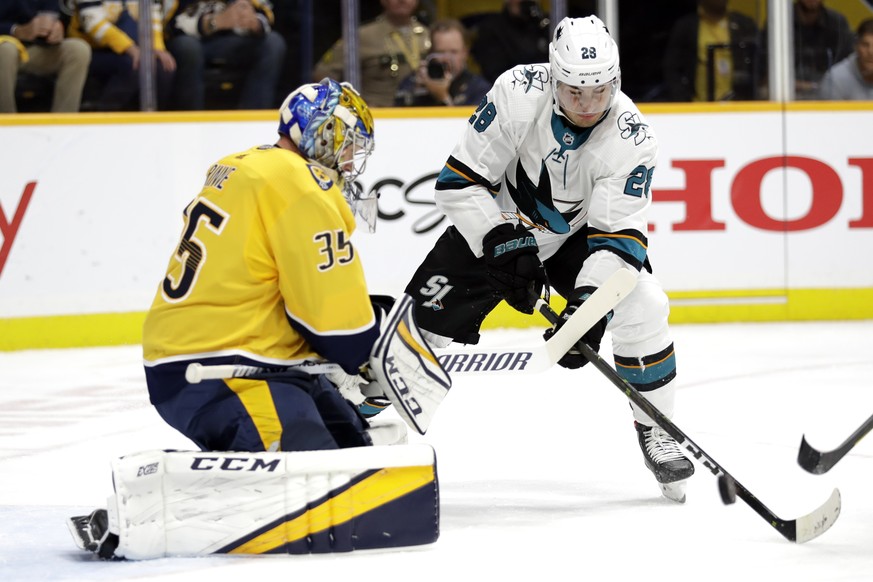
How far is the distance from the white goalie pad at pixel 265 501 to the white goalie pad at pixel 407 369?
0.40 ft

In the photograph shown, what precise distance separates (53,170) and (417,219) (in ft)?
4.90

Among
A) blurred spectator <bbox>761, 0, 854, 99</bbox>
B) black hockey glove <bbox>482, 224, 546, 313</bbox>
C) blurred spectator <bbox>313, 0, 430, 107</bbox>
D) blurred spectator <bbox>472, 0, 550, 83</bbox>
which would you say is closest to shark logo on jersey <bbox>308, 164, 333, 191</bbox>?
black hockey glove <bbox>482, 224, 546, 313</bbox>

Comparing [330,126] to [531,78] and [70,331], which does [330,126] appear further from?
[70,331]

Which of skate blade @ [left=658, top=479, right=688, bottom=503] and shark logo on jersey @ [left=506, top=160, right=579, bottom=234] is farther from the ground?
shark logo on jersey @ [left=506, top=160, right=579, bottom=234]

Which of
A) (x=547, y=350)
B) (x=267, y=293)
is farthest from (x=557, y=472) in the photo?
(x=267, y=293)

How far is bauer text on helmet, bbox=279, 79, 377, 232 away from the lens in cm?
257

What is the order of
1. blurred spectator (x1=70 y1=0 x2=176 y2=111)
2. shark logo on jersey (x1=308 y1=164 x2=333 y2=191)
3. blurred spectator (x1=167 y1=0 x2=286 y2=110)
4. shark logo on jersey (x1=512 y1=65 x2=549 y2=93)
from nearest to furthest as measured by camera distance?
shark logo on jersey (x1=308 y1=164 x2=333 y2=191)
shark logo on jersey (x1=512 y1=65 x2=549 y2=93)
blurred spectator (x1=70 y1=0 x2=176 y2=111)
blurred spectator (x1=167 y1=0 x2=286 y2=110)

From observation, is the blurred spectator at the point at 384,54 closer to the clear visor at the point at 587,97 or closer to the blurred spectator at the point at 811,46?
the blurred spectator at the point at 811,46

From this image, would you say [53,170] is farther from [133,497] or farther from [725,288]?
[133,497]

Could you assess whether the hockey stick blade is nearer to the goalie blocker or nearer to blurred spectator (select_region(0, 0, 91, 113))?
the goalie blocker

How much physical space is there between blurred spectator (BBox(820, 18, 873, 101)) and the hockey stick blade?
149 inches

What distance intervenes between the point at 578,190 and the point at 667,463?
2.21ft

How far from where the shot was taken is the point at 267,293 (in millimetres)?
2508

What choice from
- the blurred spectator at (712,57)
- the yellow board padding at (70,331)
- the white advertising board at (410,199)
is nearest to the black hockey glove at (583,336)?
the white advertising board at (410,199)
